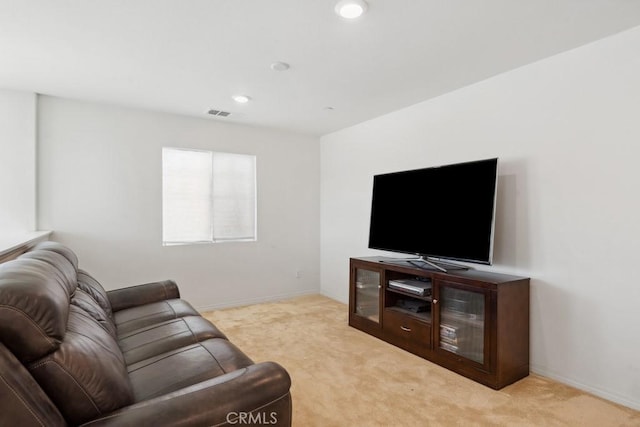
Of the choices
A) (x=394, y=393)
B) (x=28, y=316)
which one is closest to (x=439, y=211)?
(x=394, y=393)

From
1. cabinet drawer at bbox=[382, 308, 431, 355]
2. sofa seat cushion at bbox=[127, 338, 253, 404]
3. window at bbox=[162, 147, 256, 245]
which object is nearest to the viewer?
sofa seat cushion at bbox=[127, 338, 253, 404]

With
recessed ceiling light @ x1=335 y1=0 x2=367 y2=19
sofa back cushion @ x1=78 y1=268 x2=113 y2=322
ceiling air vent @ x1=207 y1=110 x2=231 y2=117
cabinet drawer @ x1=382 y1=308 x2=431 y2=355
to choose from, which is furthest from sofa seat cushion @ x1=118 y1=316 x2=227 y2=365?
ceiling air vent @ x1=207 y1=110 x2=231 y2=117

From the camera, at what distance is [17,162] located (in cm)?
331

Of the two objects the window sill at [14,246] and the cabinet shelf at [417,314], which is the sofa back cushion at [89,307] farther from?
the cabinet shelf at [417,314]

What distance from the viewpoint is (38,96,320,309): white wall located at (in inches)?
141

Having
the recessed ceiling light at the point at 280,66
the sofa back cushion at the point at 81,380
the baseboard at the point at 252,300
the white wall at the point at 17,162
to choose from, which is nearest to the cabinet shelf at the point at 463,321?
the baseboard at the point at 252,300

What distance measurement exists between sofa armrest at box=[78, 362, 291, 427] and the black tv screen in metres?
1.98

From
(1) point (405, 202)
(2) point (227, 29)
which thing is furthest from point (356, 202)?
(2) point (227, 29)

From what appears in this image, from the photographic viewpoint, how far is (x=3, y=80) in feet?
10.0

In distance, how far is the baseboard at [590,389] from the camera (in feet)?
7.19

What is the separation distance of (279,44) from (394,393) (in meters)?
Answer: 2.55

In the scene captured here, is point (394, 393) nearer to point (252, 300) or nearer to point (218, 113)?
point (252, 300)

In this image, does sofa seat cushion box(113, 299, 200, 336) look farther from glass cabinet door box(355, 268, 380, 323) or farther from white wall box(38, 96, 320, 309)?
glass cabinet door box(355, 268, 380, 323)

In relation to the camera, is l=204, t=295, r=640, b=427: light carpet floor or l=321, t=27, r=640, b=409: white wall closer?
l=204, t=295, r=640, b=427: light carpet floor
